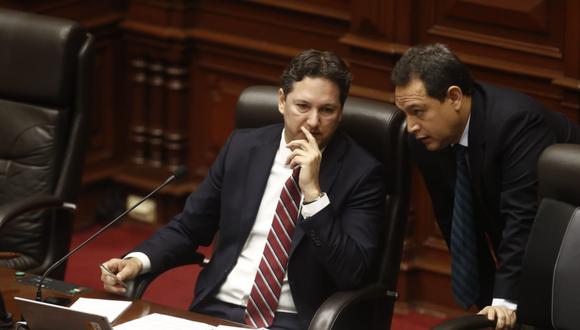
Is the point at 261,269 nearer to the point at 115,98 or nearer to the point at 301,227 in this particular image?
the point at 301,227

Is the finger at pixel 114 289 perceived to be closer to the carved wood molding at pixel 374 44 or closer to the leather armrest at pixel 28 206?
the leather armrest at pixel 28 206

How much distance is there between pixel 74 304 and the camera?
114 inches

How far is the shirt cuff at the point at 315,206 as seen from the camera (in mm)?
3061

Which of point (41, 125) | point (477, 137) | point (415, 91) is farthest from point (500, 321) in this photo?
point (41, 125)

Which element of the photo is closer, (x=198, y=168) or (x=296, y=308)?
(x=296, y=308)

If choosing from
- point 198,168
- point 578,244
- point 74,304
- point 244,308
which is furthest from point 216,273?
point 198,168

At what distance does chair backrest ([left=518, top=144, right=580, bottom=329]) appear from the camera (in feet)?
9.45

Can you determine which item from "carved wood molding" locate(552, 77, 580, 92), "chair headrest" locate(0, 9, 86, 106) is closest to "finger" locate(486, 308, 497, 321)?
"carved wood molding" locate(552, 77, 580, 92)

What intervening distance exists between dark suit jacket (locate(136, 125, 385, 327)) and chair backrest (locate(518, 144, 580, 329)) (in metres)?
0.43

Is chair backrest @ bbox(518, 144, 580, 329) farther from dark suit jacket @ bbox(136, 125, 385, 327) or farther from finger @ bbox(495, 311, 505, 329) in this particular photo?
dark suit jacket @ bbox(136, 125, 385, 327)

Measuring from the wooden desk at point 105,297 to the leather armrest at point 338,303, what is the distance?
21 cm

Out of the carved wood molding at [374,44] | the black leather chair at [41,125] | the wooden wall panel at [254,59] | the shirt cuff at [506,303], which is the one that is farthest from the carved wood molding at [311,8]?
the shirt cuff at [506,303]

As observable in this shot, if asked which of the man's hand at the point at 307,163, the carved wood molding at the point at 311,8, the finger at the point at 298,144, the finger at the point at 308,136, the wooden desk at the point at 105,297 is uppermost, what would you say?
the carved wood molding at the point at 311,8

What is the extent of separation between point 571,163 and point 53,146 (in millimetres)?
1725
